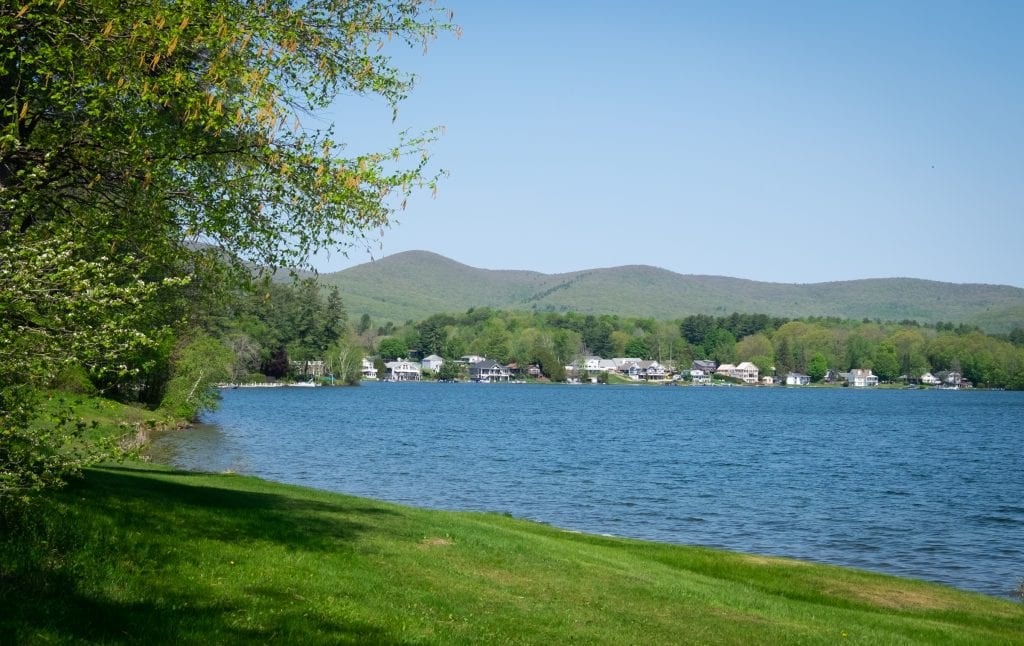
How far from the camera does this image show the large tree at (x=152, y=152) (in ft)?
36.0

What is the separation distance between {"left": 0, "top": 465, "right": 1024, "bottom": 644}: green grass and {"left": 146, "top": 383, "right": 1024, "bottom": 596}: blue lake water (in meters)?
11.3

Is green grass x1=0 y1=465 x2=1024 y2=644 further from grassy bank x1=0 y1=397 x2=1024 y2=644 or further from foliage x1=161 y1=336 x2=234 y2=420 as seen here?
foliage x1=161 y1=336 x2=234 y2=420

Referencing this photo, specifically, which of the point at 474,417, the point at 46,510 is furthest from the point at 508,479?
the point at 474,417

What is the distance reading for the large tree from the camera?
11.0 metres

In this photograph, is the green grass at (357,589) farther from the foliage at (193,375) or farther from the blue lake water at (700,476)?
the foliage at (193,375)

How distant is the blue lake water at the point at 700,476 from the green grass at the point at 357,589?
11280mm

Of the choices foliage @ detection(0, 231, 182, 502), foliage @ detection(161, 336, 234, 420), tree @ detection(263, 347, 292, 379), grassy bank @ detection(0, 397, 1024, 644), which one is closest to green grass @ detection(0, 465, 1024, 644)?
grassy bank @ detection(0, 397, 1024, 644)

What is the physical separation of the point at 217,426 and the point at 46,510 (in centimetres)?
6890

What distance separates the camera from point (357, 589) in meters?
13.6

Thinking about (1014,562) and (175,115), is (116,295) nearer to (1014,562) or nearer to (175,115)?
(175,115)

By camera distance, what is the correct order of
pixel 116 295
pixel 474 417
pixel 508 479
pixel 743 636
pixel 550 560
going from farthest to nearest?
pixel 474 417 → pixel 508 479 → pixel 550 560 → pixel 743 636 → pixel 116 295

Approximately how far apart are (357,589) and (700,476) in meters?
45.4

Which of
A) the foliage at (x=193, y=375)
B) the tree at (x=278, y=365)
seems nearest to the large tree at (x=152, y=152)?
the foliage at (x=193, y=375)

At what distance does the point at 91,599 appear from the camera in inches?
431
